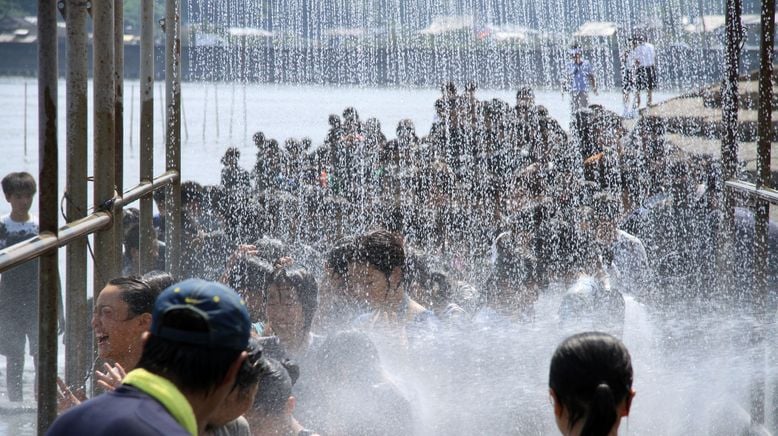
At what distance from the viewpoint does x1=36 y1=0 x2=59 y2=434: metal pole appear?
Result: 9.32 feet

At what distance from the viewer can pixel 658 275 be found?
256 inches

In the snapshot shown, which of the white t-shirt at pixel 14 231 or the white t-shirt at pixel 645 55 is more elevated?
the white t-shirt at pixel 645 55

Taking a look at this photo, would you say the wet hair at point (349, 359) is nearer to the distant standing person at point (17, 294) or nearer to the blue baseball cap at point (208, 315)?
the distant standing person at point (17, 294)

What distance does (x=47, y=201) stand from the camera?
2869mm

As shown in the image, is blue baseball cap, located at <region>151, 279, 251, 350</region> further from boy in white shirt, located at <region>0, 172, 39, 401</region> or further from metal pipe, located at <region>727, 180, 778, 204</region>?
metal pipe, located at <region>727, 180, 778, 204</region>

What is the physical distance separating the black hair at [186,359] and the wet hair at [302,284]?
2.35 m

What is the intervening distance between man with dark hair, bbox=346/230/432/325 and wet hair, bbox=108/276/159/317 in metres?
1.64

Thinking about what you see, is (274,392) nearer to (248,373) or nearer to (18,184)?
(248,373)

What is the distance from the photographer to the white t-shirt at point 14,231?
467 cm

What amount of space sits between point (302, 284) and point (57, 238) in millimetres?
1544

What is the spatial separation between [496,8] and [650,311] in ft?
66.7

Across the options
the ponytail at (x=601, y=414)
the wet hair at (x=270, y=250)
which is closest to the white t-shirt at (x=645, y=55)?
the wet hair at (x=270, y=250)

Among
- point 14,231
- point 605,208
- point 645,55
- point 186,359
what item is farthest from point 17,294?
point 645,55

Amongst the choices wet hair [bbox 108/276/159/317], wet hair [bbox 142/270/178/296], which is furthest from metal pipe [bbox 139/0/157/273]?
wet hair [bbox 108/276/159/317]
